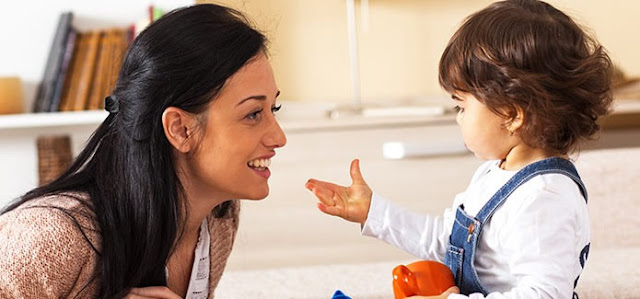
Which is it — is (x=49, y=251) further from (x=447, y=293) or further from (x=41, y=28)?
(x=41, y=28)

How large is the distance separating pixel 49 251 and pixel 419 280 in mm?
531

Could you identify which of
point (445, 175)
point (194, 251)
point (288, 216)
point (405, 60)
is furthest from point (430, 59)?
point (194, 251)

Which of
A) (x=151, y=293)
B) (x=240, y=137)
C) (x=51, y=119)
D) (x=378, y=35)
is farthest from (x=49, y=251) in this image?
(x=378, y=35)

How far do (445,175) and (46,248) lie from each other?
1.69 m

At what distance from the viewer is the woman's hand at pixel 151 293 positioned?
1414 millimetres

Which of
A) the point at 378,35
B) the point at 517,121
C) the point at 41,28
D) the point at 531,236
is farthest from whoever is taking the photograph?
the point at 378,35

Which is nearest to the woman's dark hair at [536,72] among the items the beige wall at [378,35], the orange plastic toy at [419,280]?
the orange plastic toy at [419,280]

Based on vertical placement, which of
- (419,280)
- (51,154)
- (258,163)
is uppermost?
(258,163)

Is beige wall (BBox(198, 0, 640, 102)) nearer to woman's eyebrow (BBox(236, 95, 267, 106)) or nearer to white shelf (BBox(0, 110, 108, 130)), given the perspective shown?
white shelf (BBox(0, 110, 108, 130))

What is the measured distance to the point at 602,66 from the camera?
139 centimetres

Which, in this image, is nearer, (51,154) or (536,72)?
(536,72)

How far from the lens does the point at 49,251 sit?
1350 millimetres

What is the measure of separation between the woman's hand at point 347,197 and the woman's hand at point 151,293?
0.93 ft

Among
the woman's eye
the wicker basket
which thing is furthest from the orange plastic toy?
the wicker basket
